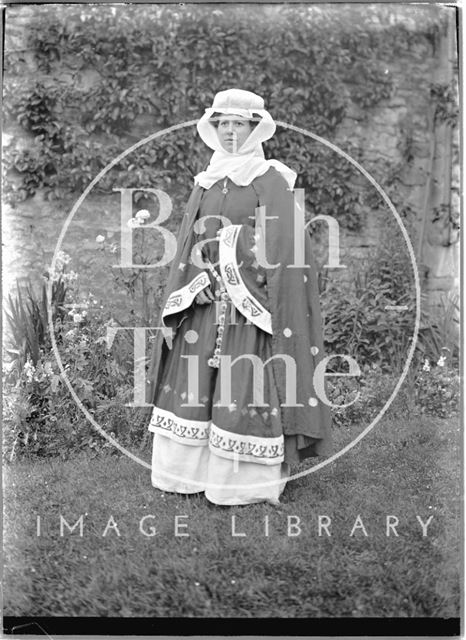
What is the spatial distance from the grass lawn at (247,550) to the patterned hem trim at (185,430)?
10.0 inches

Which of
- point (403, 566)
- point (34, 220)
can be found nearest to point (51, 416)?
point (34, 220)

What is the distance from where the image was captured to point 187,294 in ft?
11.5

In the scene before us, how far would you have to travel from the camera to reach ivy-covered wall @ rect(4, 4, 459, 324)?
3.48 m

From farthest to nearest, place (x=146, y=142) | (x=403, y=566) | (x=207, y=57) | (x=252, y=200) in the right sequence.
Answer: (x=146, y=142) → (x=207, y=57) → (x=252, y=200) → (x=403, y=566)

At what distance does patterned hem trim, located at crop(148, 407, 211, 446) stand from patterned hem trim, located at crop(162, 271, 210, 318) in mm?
457

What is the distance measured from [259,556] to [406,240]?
160 centimetres

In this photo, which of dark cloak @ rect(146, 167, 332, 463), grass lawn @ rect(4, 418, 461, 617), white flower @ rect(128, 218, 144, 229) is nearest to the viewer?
grass lawn @ rect(4, 418, 461, 617)

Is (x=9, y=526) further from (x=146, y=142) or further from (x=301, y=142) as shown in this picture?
(x=301, y=142)

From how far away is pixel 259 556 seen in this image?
10.7 feet

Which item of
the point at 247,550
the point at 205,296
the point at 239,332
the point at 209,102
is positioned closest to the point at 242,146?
the point at 209,102

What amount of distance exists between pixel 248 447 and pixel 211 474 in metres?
0.21

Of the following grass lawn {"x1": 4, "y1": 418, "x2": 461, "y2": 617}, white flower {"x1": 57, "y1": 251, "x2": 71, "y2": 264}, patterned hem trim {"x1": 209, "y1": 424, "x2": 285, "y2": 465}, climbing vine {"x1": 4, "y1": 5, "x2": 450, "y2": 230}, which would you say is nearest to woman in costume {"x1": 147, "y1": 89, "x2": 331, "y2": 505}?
patterned hem trim {"x1": 209, "y1": 424, "x2": 285, "y2": 465}

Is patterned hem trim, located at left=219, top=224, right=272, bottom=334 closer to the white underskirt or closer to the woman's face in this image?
the woman's face

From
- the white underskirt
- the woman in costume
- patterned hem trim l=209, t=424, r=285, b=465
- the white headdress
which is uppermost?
the white headdress
